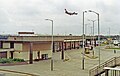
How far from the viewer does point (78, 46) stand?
101m

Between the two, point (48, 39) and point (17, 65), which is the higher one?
point (48, 39)

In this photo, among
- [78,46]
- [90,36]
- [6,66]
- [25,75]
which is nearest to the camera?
[25,75]

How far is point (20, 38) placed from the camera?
5044 cm

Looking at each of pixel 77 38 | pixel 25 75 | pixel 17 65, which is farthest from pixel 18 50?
pixel 77 38

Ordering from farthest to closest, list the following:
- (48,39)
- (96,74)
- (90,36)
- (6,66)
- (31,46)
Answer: (90,36)
(48,39)
(31,46)
(6,66)
(96,74)

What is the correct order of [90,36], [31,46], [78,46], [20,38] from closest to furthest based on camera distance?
1. [31,46]
2. [20,38]
3. [78,46]
4. [90,36]

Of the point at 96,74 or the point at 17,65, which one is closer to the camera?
the point at 96,74

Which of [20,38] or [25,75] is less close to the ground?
[20,38]

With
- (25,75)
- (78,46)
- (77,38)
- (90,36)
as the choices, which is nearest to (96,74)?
(25,75)

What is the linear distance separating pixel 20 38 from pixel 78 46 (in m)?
53.6

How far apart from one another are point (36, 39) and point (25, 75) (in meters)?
17.9

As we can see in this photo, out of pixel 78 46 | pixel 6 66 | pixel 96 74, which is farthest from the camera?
pixel 78 46

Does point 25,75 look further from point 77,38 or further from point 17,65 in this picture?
point 77,38

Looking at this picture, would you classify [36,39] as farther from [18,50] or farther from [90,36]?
[90,36]
